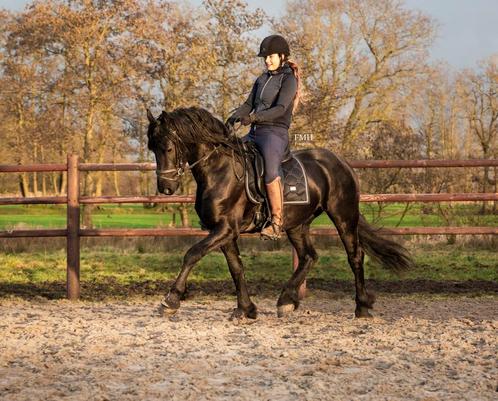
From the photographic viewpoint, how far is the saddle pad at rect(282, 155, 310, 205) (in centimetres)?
658

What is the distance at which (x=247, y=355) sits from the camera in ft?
15.9

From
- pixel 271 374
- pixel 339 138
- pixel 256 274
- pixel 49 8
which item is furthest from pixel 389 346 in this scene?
pixel 49 8

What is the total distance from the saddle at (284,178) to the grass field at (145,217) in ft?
22.0

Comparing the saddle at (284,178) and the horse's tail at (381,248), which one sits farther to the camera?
the horse's tail at (381,248)

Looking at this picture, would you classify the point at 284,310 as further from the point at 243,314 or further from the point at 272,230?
the point at 272,230

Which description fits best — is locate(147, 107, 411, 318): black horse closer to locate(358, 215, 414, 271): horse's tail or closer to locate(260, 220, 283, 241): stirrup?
locate(358, 215, 414, 271): horse's tail

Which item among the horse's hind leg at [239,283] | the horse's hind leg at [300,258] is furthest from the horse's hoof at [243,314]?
the horse's hind leg at [300,258]

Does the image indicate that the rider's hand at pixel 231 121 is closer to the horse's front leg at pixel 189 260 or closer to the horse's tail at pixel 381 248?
the horse's front leg at pixel 189 260

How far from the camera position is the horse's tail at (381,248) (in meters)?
7.40

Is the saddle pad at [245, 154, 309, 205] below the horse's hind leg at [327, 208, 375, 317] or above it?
above

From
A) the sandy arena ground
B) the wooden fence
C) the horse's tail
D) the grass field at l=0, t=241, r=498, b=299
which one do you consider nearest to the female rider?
the sandy arena ground

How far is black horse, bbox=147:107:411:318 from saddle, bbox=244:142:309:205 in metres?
0.08

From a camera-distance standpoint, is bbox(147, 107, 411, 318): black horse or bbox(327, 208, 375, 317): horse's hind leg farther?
bbox(327, 208, 375, 317): horse's hind leg

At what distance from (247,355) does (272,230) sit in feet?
5.90
